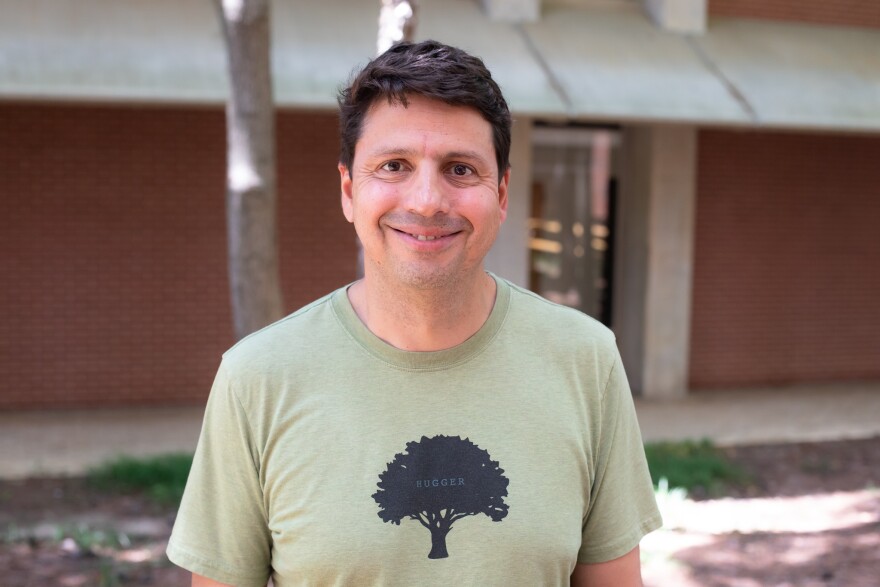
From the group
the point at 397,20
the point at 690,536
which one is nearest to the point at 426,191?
the point at 397,20

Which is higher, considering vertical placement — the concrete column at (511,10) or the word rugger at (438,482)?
the concrete column at (511,10)

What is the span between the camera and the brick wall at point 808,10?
34.3 ft

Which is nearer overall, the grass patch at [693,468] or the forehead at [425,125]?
the forehead at [425,125]

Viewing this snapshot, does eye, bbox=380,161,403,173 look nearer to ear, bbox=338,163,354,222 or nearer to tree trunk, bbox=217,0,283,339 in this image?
ear, bbox=338,163,354,222

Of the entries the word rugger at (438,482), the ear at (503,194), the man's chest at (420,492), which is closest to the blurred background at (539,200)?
the ear at (503,194)

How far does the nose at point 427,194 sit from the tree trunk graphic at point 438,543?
587 millimetres

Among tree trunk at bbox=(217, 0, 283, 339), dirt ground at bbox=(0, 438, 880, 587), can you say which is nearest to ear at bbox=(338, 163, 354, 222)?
tree trunk at bbox=(217, 0, 283, 339)

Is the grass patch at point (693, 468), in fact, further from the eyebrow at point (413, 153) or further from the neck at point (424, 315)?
the eyebrow at point (413, 153)

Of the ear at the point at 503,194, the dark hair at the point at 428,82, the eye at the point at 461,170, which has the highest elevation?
the dark hair at the point at 428,82

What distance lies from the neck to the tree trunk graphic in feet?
1.14

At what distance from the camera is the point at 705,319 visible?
35.8 feet

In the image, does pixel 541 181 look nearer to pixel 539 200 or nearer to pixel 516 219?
pixel 539 200

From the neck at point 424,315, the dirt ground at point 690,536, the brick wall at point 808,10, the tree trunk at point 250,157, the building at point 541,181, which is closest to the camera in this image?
the neck at point 424,315

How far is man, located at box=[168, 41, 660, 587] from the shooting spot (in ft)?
6.00
